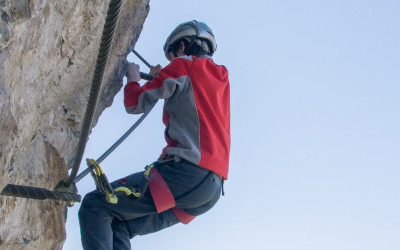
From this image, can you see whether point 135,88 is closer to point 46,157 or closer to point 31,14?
point 46,157

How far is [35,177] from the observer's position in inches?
136

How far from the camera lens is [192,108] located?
3521mm

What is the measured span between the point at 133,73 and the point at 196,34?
57 cm

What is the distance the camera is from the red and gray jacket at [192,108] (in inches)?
135

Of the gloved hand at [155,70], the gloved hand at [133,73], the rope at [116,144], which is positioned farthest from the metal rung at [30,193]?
the gloved hand at [155,70]

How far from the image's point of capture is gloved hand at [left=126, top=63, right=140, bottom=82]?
13.4 ft

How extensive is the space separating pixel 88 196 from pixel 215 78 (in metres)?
1.17

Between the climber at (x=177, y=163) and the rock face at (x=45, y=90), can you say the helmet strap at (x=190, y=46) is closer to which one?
the climber at (x=177, y=163)

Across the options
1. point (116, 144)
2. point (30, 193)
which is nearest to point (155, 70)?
point (116, 144)

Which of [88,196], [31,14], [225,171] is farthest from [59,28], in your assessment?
[225,171]

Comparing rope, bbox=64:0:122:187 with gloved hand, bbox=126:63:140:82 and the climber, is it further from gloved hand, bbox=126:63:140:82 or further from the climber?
gloved hand, bbox=126:63:140:82

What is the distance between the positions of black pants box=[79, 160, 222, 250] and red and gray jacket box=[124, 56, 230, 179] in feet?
0.27

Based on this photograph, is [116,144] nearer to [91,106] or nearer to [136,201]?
[136,201]

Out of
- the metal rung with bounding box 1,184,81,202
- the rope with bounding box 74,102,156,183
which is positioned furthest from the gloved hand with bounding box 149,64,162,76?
the metal rung with bounding box 1,184,81,202
